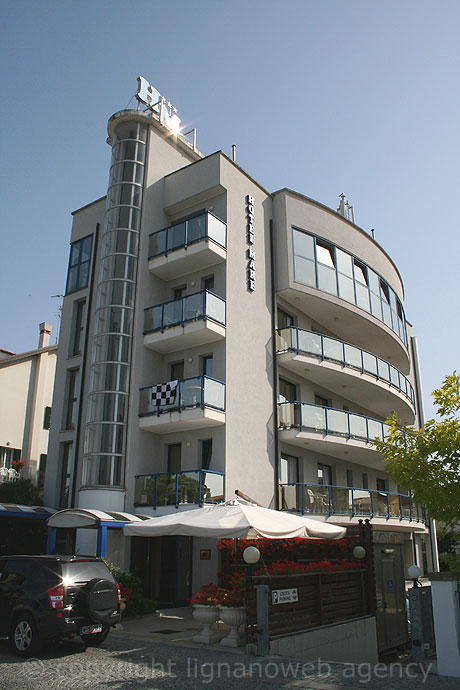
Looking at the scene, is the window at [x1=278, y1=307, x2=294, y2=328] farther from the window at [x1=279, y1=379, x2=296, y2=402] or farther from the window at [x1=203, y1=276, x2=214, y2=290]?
the window at [x1=203, y1=276, x2=214, y2=290]

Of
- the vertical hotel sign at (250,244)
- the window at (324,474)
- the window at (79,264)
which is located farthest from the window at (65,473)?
the window at (324,474)

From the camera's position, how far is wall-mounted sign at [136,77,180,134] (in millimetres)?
24594

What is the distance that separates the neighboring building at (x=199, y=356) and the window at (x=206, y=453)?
9 cm

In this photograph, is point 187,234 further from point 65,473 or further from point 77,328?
point 65,473

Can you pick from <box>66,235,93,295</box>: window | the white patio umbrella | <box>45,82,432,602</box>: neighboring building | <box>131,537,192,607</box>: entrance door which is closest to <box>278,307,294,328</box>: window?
<box>45,82,432,602</box>: neighboring building

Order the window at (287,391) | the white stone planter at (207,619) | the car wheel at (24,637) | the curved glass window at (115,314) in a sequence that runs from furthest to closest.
→ the window at (287,391), the curved glass window at (115,314), the white stone planter at (207,619), the car wheel at (24,637)

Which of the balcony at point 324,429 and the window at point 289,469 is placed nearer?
the balcony at point 324,429

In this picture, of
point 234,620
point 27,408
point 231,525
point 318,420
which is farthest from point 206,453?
point 27,408

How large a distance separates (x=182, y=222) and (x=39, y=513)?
11552mm

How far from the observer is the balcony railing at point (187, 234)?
21.1 meters

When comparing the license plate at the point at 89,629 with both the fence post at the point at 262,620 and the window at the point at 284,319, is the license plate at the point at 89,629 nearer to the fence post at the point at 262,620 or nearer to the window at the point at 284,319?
the fence post at the point at 262,620

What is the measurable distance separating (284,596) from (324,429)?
11.9 metres

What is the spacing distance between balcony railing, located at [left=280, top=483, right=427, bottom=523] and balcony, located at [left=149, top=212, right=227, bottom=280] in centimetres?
892

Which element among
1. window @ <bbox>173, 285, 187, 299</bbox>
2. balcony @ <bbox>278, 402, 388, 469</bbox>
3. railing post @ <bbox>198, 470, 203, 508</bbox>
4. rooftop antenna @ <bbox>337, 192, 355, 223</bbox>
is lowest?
→ railing post @ <bbox>198, 470, 203, 508</bbox>
